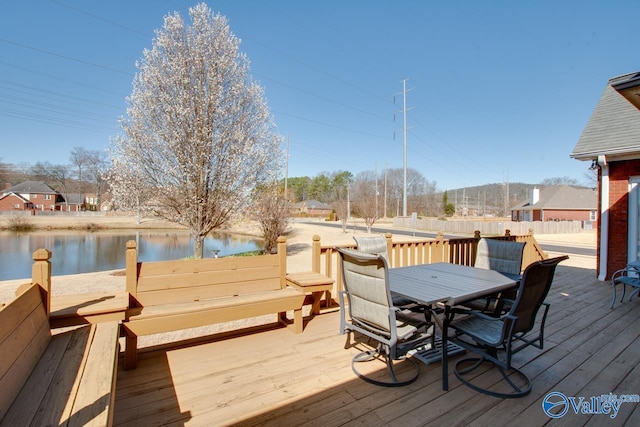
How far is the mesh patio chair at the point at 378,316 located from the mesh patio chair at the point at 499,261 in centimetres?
114

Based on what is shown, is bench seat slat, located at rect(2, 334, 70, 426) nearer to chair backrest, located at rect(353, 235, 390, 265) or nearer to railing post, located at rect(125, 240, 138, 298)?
railing post, located at rect(125, 240, 138, 298)

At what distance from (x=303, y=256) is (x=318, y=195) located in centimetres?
4997

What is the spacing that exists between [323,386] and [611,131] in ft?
24.8

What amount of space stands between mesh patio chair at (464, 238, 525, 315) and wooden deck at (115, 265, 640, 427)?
1.73 feet

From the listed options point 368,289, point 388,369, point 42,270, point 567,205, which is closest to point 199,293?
point 42,270

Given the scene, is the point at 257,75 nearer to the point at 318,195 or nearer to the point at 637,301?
the point at 637,301

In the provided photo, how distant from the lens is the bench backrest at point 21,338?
4.04ft

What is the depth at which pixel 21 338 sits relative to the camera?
4.88 feet

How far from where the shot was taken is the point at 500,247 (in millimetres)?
3721

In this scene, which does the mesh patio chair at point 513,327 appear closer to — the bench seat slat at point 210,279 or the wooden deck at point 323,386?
the wooden deck at point 323,386

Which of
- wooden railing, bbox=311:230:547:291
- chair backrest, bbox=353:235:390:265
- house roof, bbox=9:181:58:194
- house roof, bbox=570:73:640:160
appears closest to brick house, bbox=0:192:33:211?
house roof, bbox=9:181:58:194

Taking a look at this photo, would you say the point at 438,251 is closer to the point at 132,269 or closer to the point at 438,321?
the point at 438,321

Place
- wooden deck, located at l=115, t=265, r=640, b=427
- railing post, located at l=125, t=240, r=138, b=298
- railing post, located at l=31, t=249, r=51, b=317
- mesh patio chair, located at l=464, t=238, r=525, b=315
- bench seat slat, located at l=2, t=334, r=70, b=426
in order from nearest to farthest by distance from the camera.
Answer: bench seat slat, located at l=2, t=334, r=70, b=426 → wooden deck, located at l=115, t=265, r=640, b=427 → railing post, located at l=31, t=249, r=51, b=317 → railing post, located at l=125, t=240, r=138, b=298 → mesh patio chair, located at l=464, t=238, r=525, b=315

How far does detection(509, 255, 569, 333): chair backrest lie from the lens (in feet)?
6.51
